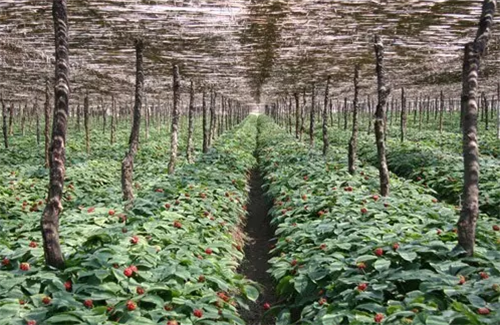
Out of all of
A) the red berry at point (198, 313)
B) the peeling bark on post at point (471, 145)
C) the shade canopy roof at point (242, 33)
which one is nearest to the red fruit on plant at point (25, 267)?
the red berry at point (198, 313)

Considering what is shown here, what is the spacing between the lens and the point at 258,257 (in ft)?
28.9

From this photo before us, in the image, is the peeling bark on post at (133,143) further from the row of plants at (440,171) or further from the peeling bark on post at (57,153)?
the row of plants at (440,171)

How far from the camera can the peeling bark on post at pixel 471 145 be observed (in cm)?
510

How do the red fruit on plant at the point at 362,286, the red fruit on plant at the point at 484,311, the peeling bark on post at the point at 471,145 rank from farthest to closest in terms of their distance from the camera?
1. the peeling bark on post at the point at 471,145
2. the red fruit on plant at the point at 362,286
3. the red fruit on plant at the point at 484,311

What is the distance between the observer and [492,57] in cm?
1553

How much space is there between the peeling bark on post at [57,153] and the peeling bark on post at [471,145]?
4.60m

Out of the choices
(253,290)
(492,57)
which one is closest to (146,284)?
(253,290)

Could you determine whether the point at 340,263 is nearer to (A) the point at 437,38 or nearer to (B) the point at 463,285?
(B) the point at 463,285

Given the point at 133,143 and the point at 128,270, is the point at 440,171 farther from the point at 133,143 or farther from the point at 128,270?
the point at 128,270

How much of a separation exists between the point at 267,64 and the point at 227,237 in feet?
28.9

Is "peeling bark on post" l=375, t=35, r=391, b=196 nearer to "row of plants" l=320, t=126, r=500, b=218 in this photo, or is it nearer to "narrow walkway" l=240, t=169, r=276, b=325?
"row of plants" l=320, t=126, r=500, b=218

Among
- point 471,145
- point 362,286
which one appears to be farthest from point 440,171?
point 362,286

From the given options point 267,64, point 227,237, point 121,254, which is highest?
point 267,64

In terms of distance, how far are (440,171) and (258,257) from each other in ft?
24.6
